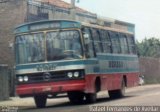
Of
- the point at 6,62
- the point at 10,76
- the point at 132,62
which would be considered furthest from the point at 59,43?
the point at 6,62

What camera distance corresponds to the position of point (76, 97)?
2448 centimetres

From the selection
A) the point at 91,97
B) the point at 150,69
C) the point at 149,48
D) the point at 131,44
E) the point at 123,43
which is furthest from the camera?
the point at 149,48

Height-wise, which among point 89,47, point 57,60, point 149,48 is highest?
point 149,48

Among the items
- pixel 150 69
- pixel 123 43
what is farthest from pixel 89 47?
pixel 150 69

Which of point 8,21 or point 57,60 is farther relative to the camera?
point 8,21

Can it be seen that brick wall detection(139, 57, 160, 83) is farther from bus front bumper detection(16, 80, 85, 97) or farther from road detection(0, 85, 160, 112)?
bus front bumper detection(16, 80, 85, 97)

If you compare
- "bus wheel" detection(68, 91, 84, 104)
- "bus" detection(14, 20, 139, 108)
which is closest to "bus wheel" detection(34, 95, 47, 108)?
"bus" detection(14, 20, 139, 108)

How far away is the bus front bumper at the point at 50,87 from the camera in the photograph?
22094 millimetres

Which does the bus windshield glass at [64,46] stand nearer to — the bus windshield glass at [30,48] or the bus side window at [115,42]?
the bus windshield glass at [30,48]

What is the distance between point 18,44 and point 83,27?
2787 mm

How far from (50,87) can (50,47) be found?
1.59 metres

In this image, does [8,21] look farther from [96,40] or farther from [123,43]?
[96,40]

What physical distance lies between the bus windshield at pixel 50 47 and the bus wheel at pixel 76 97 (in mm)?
1817

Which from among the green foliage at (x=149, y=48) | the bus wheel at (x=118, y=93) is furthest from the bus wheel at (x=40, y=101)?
the green foliage at (x=149, y=48)
